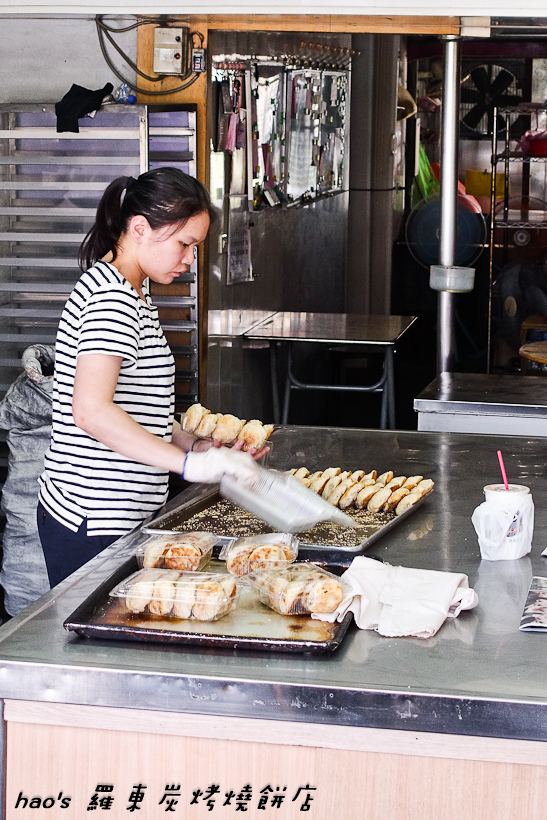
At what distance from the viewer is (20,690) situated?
154 centimetres

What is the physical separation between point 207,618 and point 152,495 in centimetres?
81

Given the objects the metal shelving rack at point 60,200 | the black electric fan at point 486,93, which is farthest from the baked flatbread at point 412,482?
the black electric fan at point 486,93

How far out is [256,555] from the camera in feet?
6.10

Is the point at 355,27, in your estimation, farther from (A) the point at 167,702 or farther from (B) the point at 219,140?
(A) the point at 167,702

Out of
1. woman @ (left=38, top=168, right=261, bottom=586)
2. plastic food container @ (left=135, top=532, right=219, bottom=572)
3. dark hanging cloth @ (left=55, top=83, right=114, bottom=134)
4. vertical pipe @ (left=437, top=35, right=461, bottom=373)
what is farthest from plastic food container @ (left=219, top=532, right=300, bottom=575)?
vertical pipe @ (left=437, top=35, right=461, bottom=373)

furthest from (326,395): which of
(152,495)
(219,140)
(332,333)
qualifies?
(152,495)

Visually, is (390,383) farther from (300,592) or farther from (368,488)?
(300,592)

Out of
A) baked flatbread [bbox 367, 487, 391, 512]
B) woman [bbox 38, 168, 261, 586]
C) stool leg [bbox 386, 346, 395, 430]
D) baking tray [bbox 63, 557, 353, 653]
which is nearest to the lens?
baking tray [bbox 63, 557, 353, 653]

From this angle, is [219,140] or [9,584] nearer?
[9,584]

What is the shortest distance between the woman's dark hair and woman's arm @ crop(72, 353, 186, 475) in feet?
1.10

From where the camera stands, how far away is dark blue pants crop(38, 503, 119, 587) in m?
2.35

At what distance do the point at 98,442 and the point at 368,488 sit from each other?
0.65 meters

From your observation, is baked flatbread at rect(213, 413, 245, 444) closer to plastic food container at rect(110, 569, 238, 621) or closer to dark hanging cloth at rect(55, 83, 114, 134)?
plastic food container at rect(110, 569, 238, 621)

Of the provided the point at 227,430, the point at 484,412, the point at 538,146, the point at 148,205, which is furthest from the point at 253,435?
the point at 538,146
